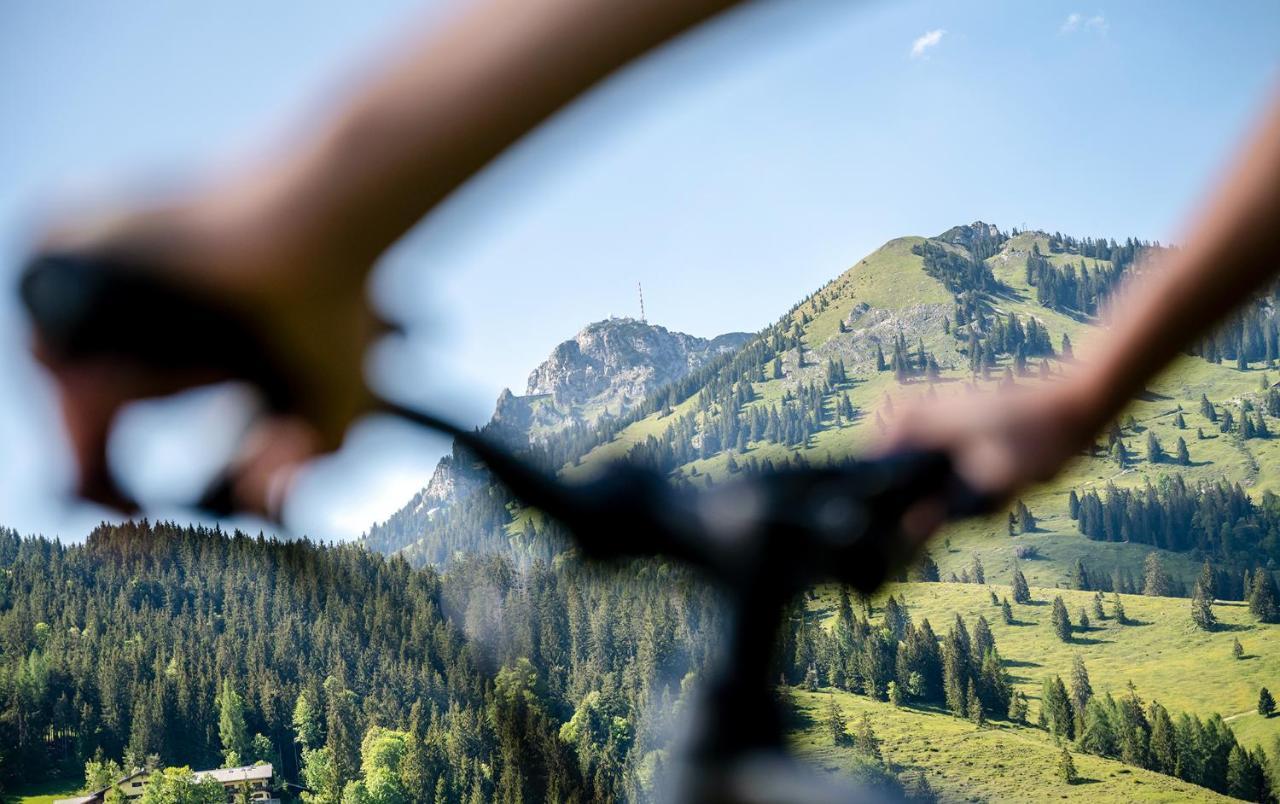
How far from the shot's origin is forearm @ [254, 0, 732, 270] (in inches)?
8.5

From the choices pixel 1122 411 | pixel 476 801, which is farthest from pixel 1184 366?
pixel 476 801

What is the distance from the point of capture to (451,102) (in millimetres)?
224

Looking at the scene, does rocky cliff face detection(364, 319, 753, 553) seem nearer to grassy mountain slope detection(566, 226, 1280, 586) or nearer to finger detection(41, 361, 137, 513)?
grassy mountain slope detection(566, 226, 1280, 586)

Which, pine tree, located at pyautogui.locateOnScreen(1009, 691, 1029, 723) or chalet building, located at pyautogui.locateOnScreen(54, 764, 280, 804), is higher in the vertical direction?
chalet building, located at pyautogui.locateOnScreen(54, 764, 280, 804)

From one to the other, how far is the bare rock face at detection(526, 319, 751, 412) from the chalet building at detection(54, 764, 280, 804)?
237ft

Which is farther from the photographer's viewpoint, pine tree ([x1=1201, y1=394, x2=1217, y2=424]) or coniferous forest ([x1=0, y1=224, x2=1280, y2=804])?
pine tree ([x1=1201, y1=394, x2=1217, y2=424])

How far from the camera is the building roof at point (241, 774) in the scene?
45000 millimetres

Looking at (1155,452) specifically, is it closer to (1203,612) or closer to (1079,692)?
(1203,612)

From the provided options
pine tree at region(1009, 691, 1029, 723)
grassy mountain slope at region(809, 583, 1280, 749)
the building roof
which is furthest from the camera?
pine tree at region(1009, 691, 1029, 723)

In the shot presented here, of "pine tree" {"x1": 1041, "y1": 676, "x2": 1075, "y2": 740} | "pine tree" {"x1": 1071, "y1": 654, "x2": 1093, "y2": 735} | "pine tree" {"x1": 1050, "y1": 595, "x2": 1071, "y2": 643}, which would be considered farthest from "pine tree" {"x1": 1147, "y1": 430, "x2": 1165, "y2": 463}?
"pine tree" {"x1": 1041, "y1": 676, "x2": 1075, "y2": 740}

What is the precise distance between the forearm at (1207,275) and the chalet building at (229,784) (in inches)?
1943

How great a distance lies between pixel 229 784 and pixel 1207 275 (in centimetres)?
5178

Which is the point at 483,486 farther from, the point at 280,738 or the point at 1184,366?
the point at 280,738

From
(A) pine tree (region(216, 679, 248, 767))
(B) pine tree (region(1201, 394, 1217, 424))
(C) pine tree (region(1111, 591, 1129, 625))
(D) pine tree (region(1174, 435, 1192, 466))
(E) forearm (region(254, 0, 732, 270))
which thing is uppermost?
(B) pine tree (region(1201, 394, 1217, 424))
